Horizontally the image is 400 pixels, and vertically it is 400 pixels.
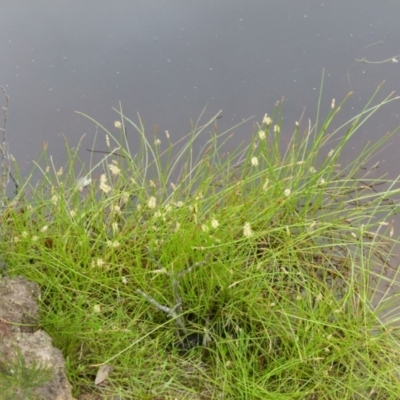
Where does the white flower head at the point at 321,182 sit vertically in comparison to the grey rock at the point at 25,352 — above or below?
above

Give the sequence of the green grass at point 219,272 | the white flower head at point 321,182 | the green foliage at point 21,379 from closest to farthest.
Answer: the green foliage at point 21,379 → the green grass at point 219,272 → the white flower head at point 321,182

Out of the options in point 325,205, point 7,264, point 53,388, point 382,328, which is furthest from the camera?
point 325,205

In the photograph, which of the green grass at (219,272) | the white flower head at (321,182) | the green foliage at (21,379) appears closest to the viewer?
the green foliage at (21,379)

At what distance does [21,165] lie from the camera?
199cm

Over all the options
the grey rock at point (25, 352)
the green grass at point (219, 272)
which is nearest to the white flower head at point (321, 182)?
the green grass at point (219, 272)

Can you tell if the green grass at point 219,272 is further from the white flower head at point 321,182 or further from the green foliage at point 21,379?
the green foliage at point 21,379

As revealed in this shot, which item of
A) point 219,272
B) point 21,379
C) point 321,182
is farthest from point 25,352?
point 321,182

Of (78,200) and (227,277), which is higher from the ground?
(78,200)

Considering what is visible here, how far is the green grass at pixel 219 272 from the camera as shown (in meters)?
1.52

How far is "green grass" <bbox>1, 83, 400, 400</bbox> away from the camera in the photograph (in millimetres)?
1518

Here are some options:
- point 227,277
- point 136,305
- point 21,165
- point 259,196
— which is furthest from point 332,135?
point 21,165

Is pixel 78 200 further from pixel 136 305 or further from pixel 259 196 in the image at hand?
pixel 259 196

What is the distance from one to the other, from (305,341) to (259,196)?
458mm

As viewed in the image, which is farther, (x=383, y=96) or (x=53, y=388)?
(x=383, y=96)
